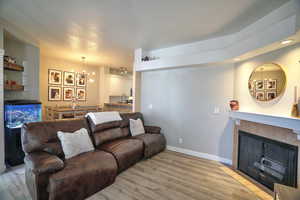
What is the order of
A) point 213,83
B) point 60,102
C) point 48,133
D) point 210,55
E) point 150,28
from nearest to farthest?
point 48,133 < point 150,28 < point 210,55 < point 213,83 < point 60,102

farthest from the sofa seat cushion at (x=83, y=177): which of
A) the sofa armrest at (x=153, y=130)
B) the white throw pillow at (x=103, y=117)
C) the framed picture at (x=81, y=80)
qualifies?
the framed picture at (x=81, y=80)

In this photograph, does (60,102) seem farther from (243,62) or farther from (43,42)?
(243,62)

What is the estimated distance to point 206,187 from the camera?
7.13ft

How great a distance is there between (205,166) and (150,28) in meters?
3.08

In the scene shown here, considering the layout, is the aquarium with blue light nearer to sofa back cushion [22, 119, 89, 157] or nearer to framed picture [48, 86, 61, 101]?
sofa back cushion [22, 119, 89, 157]

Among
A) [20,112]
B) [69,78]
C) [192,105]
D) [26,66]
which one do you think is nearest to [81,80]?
[69,78]

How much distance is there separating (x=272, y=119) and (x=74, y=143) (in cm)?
305

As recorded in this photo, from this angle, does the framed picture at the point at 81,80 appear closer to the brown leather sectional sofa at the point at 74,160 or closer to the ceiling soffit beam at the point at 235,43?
the ceiling soffit beam at the point at 235,43

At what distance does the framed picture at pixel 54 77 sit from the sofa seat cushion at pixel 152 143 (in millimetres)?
4233

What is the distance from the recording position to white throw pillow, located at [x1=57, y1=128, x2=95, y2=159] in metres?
2.07

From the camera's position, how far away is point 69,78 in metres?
5.68

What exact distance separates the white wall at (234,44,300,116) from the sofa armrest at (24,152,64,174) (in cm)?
327

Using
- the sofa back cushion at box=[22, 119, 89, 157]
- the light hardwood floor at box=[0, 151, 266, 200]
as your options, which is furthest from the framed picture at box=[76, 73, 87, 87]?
the sofa back cushion at box=[22, 119, 89, 157]

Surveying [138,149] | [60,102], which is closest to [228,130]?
[138,149]
